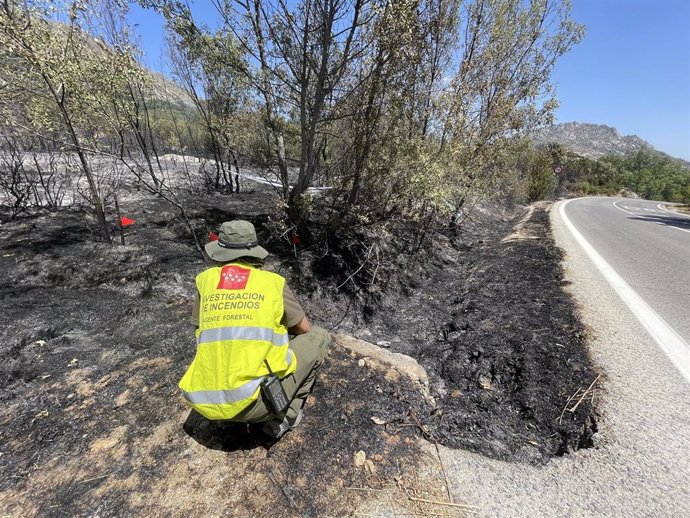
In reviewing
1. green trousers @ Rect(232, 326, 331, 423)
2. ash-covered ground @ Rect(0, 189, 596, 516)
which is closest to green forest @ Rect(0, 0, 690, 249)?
ash-covered ground @ Rect(0, 189, 596, 516)

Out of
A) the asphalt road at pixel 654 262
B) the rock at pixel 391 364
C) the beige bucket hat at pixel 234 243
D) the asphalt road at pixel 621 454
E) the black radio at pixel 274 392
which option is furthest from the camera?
the asphalt road at pixel 654 262

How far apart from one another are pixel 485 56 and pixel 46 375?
992 centimetres

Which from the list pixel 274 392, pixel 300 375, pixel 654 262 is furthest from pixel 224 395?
pixel 654 262

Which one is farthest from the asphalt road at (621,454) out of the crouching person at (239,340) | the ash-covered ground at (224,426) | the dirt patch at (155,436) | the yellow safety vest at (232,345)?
the yellow safety vest at (232,345)

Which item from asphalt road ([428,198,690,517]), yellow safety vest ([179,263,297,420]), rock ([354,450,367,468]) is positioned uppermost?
yellow safety vest ([179,263,297,420])

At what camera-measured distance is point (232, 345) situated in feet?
5.58

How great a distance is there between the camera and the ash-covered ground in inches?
70.4

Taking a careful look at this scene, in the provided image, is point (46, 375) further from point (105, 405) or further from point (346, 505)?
point (346, 505)

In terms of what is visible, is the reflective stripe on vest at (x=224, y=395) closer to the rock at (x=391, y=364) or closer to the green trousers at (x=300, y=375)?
the green trousers at (x=300, y=375)

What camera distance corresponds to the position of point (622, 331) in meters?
3.25

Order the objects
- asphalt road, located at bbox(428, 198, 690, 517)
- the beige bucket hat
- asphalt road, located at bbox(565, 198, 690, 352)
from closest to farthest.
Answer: asphalt road, located at bbox(428, 198, 690, 517) → the beige bucket hat → asphalt road, located at bbox(565, 198, 690, 352)

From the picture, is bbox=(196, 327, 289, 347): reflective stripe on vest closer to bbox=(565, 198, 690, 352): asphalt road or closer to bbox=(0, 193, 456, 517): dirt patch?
bbox=(0, 193, 456, 517): dirt patch

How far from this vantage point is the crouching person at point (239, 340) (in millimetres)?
1705

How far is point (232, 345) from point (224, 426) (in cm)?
88
